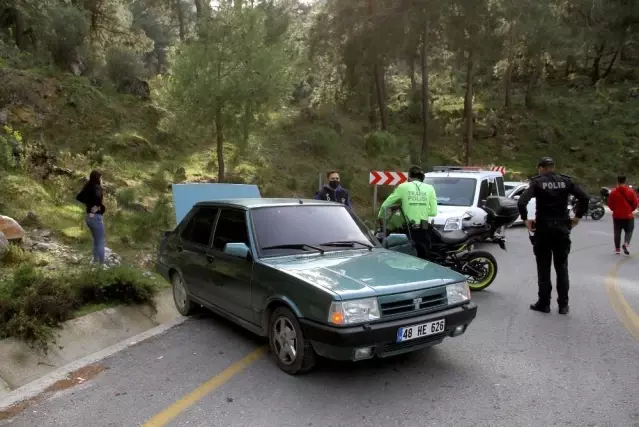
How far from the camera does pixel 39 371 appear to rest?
4930 millimetres

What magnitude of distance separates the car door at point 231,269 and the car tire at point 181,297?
793mm

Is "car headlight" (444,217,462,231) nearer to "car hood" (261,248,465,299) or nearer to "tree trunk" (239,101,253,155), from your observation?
"car hood" (261,248,465,299)

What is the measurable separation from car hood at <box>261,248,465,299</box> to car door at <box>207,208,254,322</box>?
39 cm

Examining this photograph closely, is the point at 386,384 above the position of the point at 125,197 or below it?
below

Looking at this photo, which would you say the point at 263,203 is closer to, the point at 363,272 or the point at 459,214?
the point at 363,272

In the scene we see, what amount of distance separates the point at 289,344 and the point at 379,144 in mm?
21259

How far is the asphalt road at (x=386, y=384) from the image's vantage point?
12.8 ft

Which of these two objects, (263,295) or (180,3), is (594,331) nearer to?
(263,295)

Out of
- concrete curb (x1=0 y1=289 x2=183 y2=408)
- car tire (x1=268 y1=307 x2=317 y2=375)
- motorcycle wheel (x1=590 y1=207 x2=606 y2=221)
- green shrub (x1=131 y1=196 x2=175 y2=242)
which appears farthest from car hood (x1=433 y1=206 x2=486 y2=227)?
motorcycle wheel (x1=590 y1=207 x2=606 y2=221)

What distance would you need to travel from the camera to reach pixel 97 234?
8.23 metres

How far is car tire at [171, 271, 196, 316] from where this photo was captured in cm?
664

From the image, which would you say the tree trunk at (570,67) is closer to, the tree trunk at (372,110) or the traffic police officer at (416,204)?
the tree trunk at (372,110)

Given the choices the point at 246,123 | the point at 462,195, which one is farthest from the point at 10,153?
the point at 462,195

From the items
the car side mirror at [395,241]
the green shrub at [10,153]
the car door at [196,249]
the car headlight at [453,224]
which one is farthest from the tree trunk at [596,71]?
the car door at [196,249]
